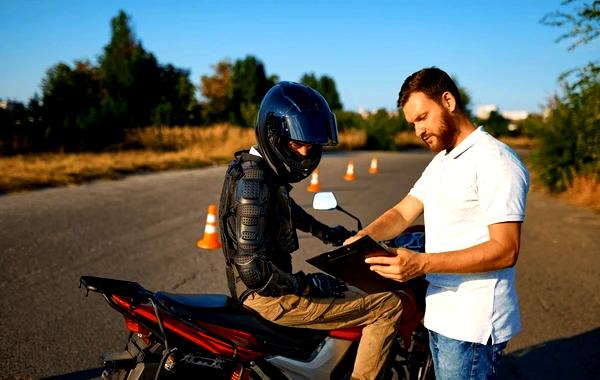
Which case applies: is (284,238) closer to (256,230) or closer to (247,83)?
(256,230)

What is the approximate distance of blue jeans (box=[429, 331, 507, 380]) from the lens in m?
2.15

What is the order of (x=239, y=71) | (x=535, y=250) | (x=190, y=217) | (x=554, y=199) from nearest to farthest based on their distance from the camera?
(x=535, y=250) → (x=190, y=217) → (x=554, y=199) → (x=239, y=71)

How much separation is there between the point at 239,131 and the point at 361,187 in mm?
15041

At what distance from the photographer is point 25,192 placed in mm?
10586

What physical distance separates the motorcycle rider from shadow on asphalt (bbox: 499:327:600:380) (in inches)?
76.3

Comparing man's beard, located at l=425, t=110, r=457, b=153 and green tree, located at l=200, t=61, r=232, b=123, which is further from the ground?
green tree, located at l=200, t=61, r=232, b=123

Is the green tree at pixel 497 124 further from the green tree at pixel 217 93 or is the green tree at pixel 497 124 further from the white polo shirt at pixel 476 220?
the white polo shirt at pixel 476 220

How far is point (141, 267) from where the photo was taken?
242 inches

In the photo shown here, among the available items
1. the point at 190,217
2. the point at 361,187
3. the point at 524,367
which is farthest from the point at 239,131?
the point at 524,367

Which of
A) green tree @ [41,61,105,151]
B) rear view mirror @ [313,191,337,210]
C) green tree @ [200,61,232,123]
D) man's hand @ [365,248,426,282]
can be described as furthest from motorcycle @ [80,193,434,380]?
green tree @ [200,61,232,123]

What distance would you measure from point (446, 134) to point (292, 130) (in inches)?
33.6

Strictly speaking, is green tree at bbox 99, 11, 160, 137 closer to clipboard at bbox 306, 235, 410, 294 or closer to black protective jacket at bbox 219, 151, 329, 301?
black protective jacket at bbox 219, 151, 329, 301

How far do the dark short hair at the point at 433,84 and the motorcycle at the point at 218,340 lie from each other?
97cm

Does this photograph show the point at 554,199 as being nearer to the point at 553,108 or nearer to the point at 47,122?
the point at 553,108
